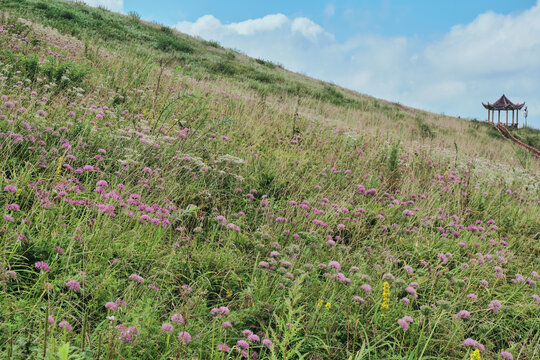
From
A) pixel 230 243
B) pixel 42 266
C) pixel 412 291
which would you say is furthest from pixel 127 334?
pixel 412 291

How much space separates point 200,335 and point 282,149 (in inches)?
164

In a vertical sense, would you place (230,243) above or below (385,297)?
above

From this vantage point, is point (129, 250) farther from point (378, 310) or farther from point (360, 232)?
point (360, 232)

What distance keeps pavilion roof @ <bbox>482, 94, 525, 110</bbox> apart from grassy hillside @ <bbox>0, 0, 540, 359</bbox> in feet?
76.3

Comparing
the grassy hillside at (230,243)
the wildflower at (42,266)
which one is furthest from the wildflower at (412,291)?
the wildflower at (42,266)

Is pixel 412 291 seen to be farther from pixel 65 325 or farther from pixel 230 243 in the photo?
pixel 65 325

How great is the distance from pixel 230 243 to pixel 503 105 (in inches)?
1160

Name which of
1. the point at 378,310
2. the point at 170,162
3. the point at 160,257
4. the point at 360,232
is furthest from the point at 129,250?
the point at 360,232

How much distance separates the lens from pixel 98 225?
2502mm

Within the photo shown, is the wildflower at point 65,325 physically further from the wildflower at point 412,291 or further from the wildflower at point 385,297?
the wildflower at point 412,291

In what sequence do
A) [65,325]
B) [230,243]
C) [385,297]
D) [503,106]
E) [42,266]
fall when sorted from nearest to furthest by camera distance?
→ [65,325] → [42,266] → [385,297] → [230,243] → [503,106]

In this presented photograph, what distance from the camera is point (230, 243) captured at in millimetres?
2881

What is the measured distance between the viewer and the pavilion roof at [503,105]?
25547mm

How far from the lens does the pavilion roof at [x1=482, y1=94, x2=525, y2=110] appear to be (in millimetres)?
25547
